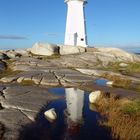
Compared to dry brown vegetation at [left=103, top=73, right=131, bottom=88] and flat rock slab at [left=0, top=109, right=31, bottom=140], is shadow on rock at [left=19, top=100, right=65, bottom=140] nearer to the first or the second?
flat rock slab at [left=0, top=109, right=31, bottom=140]

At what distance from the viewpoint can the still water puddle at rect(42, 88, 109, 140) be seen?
50.2 feet

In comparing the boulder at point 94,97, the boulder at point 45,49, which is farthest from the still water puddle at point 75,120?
the boulder at point 45,49

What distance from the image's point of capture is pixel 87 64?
45281mm

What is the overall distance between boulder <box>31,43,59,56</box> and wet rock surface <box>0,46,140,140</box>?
1.93m

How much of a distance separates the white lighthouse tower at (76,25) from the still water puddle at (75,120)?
30717 millimetres

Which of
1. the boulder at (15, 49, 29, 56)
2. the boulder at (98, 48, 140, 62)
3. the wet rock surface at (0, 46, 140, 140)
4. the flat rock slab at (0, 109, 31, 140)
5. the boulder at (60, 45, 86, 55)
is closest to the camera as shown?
the flat rock slab at (0, 109, 31, 140)

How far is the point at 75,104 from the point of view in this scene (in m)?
22.2

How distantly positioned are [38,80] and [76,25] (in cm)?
2676

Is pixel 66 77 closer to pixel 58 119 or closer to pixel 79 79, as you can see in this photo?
pixel 79 79

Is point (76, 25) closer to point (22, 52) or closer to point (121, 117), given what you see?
point (22, 52)

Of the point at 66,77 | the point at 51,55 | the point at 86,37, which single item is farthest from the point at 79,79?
the point at 86,37

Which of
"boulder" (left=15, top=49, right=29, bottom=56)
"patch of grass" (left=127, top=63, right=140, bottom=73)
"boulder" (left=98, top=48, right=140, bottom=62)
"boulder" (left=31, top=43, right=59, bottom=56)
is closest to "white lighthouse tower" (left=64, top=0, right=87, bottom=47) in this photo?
"boulder" (left=31, top=43, right=59, bottom=56)

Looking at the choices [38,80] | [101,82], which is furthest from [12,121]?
[101,82]

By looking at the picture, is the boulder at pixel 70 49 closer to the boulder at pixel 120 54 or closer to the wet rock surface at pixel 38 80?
the wet rock surface at pixel 38 80
